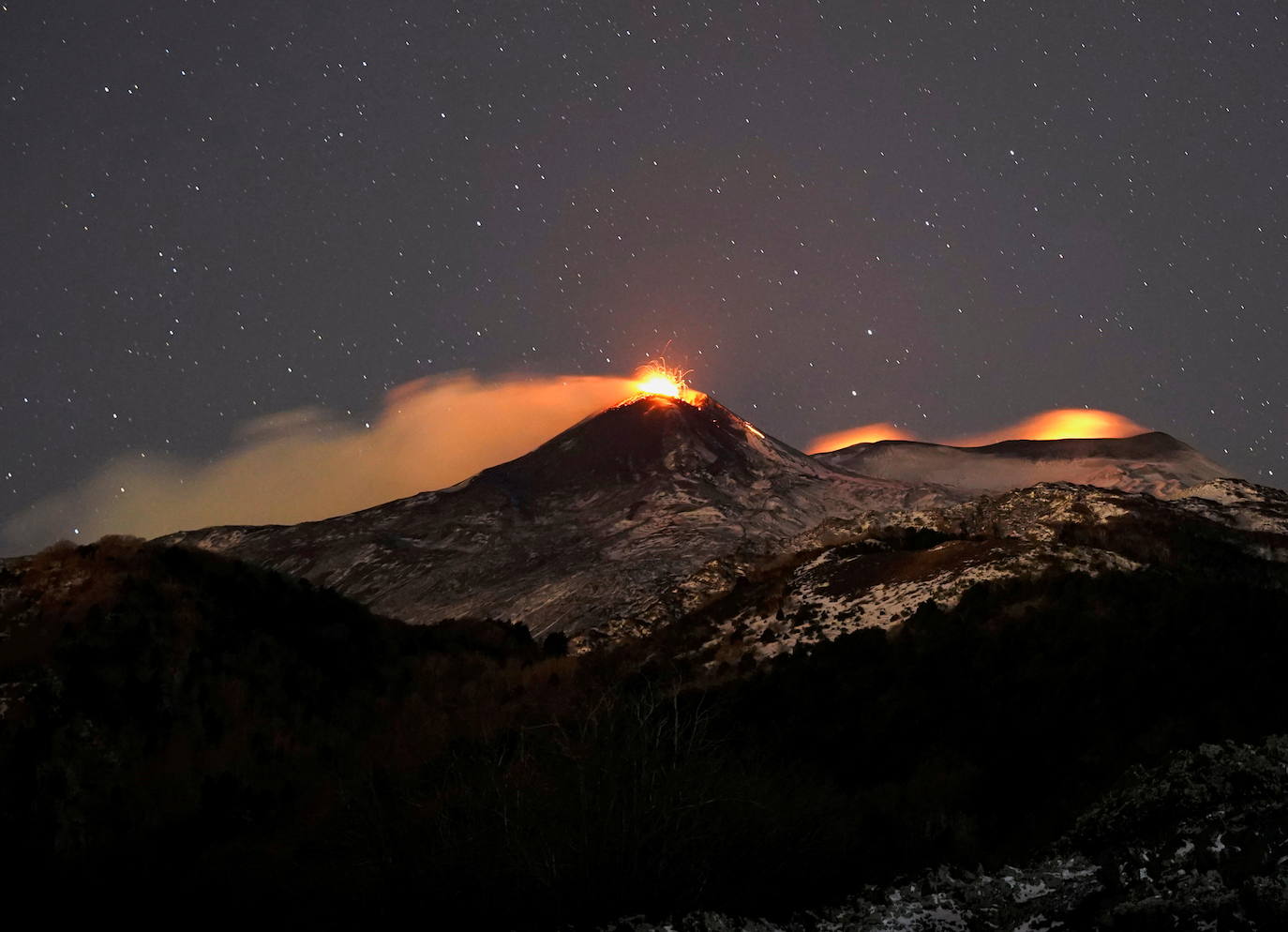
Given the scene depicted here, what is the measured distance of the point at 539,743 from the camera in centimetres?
1553

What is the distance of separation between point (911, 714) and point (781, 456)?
143 metres

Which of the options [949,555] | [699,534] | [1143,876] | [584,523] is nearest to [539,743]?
[1143,876]

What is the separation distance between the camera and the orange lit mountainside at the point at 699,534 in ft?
119

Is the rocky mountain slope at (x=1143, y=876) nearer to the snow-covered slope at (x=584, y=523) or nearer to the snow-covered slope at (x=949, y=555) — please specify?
the snow-covered slope at (x=949, y=555)

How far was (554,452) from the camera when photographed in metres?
170

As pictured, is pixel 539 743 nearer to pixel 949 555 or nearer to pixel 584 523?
pixel 949 555

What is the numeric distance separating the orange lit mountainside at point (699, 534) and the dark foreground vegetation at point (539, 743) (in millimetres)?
4069

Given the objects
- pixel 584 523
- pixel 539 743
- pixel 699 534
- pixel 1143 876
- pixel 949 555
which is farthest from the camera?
pixel 584 523

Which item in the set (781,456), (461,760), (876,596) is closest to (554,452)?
(781,456)

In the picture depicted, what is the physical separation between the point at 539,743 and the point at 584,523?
11880 cm

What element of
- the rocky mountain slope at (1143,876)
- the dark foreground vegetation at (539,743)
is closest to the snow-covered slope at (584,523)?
the dark foreground vegetation at (539,743)

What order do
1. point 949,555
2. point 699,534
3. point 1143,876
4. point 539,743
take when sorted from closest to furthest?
point 1143,876
point 539,743
point 949,555
point 699,534

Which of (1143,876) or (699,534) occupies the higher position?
(699,534)

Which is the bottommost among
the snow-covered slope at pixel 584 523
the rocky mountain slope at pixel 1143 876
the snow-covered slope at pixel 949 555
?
the rocky mountain slope at pixel 1143 876
